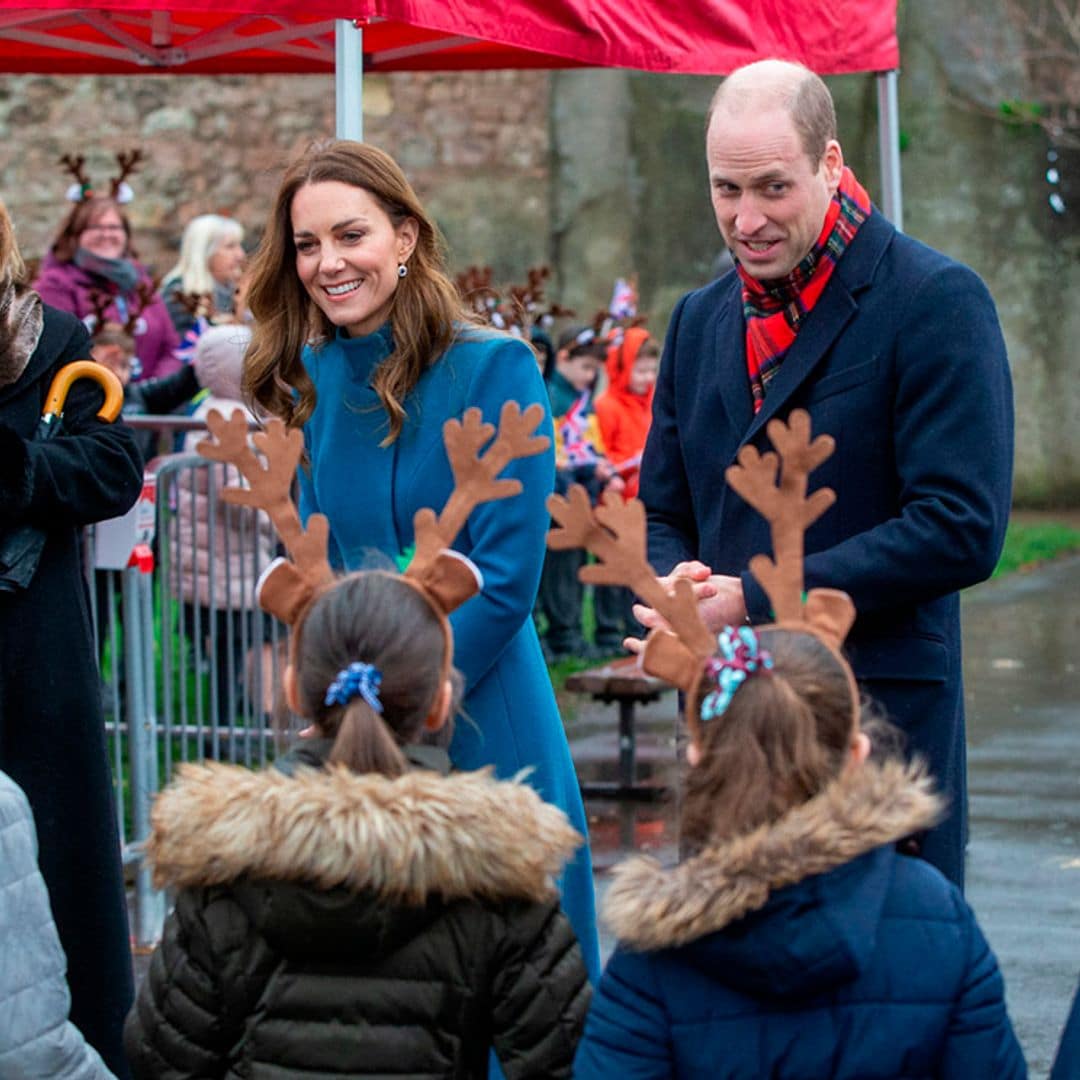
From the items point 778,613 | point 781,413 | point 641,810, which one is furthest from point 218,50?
point 778,613

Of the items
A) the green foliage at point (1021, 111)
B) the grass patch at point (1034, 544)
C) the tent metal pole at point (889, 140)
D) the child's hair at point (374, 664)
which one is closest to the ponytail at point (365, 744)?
the child's hair at point (374, 664)

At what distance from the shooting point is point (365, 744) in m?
2.53

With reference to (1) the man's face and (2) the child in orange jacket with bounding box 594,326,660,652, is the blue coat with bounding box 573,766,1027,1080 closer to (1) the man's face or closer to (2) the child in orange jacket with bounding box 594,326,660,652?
(1) the man's face

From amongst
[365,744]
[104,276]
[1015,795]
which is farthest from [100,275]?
[365,744]

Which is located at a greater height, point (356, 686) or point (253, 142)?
point (253, 142)

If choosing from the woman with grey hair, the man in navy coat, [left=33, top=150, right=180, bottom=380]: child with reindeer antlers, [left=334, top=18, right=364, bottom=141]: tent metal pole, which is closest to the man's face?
the man in navy coat

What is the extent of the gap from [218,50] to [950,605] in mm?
3881

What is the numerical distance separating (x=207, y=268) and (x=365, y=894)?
24.9ft

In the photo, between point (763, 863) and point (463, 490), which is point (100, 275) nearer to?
point (463, 490)

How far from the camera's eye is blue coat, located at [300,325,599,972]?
330 centimetres

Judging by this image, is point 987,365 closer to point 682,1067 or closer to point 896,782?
point 896,782

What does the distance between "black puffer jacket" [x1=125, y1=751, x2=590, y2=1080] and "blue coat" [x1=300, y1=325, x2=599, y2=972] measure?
740 mm

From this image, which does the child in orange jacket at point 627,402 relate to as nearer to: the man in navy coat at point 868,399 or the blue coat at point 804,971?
the man in navy coat at point 868,399

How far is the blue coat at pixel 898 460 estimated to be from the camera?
302cm
